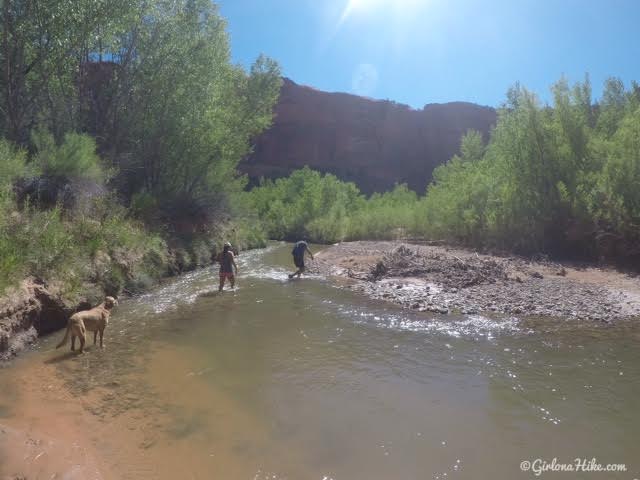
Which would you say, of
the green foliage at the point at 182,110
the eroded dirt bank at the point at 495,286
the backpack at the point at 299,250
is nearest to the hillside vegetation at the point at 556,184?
the eroded dirt bank at the point at 495,286

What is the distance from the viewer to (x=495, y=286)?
12648mm

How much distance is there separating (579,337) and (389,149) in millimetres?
66489

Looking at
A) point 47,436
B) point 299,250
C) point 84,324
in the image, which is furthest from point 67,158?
point 47,436

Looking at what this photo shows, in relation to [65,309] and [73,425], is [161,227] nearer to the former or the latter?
[65,309]

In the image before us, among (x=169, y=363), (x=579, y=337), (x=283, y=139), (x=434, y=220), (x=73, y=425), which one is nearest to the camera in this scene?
(x=73, y=425)

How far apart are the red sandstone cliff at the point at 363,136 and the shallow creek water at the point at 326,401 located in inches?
2443

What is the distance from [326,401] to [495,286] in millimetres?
8684

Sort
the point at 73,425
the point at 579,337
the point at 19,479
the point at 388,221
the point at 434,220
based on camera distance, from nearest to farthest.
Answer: the point at 19,479 < the point at 73,425 < the point at 579,337 < the point at 434,220 < the point at 388,221

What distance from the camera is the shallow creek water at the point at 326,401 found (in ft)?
14.2

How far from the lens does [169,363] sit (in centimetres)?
700

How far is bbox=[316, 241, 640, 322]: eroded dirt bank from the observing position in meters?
10.3

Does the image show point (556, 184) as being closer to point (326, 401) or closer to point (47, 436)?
point (326, 401)

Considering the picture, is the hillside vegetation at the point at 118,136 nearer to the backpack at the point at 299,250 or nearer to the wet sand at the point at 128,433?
the wet sand at the point at 128,433

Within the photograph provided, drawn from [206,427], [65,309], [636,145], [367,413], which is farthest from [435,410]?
[636,145]
